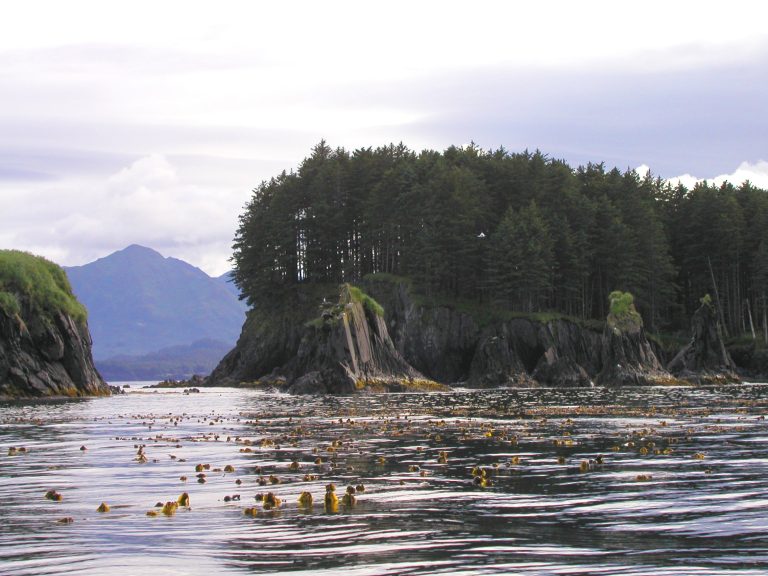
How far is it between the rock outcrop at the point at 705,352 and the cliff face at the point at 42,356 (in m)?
64.1

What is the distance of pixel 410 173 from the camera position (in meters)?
133

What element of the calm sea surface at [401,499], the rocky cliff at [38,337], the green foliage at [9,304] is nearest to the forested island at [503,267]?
the rocky cliff at [38,337]

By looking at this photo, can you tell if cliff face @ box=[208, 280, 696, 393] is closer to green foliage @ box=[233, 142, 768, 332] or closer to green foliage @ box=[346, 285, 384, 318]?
green foliage @ box=[346, 285, 384, 318]

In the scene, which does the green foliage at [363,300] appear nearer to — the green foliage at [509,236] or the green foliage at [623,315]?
the green foliage at [509,236]

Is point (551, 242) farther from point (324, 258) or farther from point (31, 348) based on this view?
point (31, 348)

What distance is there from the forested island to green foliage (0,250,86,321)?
25671mm

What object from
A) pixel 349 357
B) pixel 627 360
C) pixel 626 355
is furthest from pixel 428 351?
pixel 349 357

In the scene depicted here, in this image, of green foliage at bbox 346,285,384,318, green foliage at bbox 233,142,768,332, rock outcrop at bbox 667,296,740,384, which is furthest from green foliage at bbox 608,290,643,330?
green foliage at bbox 346,285,384,318

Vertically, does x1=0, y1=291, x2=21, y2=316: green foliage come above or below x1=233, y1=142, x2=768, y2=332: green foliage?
below

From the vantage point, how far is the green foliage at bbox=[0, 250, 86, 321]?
263 feet

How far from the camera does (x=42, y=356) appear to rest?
263 feet

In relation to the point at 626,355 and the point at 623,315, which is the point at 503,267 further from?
the point at 626,355

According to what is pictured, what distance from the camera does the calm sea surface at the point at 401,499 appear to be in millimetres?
13969

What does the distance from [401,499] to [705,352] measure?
95.0 metres
